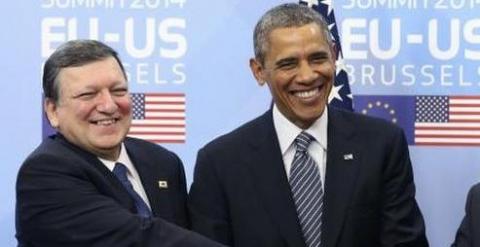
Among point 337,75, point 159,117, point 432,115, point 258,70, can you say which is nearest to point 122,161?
point 258,70

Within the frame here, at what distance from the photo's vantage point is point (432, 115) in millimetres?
3275

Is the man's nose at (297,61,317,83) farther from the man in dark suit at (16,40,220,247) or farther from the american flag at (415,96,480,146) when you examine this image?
the american flag at (415,96,480,146)

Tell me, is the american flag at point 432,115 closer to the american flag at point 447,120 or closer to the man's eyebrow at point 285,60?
the american flag at point 447,120

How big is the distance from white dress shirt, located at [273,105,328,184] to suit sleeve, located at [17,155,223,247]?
550mm

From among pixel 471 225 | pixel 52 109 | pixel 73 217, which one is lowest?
pixel 471 225

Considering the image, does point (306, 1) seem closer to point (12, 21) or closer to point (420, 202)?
point (420, 202)

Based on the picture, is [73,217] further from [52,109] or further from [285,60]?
[285,60]

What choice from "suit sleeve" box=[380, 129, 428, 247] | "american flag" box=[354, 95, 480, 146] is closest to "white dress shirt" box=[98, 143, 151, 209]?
"suit sleeve" box=[380, 129, 428, 247]

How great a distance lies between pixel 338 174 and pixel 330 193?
0.06 meters

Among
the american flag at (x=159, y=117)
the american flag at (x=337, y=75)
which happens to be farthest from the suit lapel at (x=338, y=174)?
the american flag at (x=159, y=117)

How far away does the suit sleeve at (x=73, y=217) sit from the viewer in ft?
6.81

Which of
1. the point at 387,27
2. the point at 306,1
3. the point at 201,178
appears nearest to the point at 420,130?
the point at 387,27

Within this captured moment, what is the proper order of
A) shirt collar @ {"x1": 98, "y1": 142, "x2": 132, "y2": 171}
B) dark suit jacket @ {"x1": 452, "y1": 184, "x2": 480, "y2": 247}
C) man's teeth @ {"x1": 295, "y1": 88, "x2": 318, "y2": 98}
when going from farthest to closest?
dark suit jacket @ {"x1": 452, "y1": 184, "x2": 480, "y2": 247} < man's teeth @ {"x1": 295, "y1": 88, "x2": 318, "y2": 98} < shirt collar @ {"x1": 98, "y1": 142, "x2": 132, "y2": 171}

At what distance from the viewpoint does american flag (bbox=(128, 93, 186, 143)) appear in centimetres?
337
